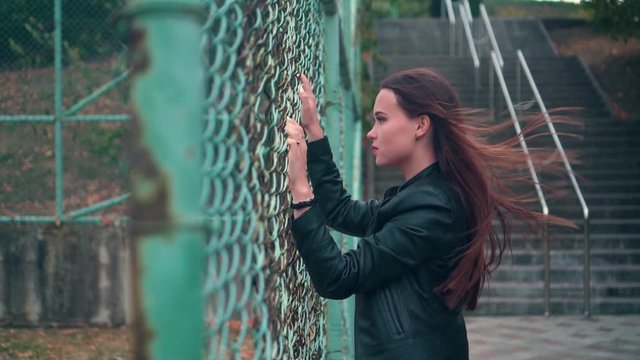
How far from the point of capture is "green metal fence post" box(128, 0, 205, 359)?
0.83m

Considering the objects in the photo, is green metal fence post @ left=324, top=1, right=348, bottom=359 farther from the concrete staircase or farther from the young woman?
the concrete staircase

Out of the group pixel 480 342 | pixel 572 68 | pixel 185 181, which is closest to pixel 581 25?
pixel 572 68

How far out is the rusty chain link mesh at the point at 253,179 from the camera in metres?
1.14

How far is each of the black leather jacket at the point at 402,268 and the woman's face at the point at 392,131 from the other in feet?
0.27

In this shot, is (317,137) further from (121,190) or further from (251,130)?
(121,190)

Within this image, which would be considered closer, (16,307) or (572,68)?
(16,307)

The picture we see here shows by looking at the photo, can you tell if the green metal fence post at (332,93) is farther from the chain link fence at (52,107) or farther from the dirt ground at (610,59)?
the dirt ground at (610,59)

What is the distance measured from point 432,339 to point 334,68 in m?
1.53

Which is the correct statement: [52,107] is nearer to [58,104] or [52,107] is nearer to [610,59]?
[58,104]

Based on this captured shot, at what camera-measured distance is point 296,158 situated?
1878 mm

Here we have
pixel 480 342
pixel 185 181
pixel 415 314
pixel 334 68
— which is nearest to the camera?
pixel 185 181

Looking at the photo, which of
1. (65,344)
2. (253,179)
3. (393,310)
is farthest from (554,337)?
(253,179)

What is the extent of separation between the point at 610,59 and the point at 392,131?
541 inches

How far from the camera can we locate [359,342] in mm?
2121
